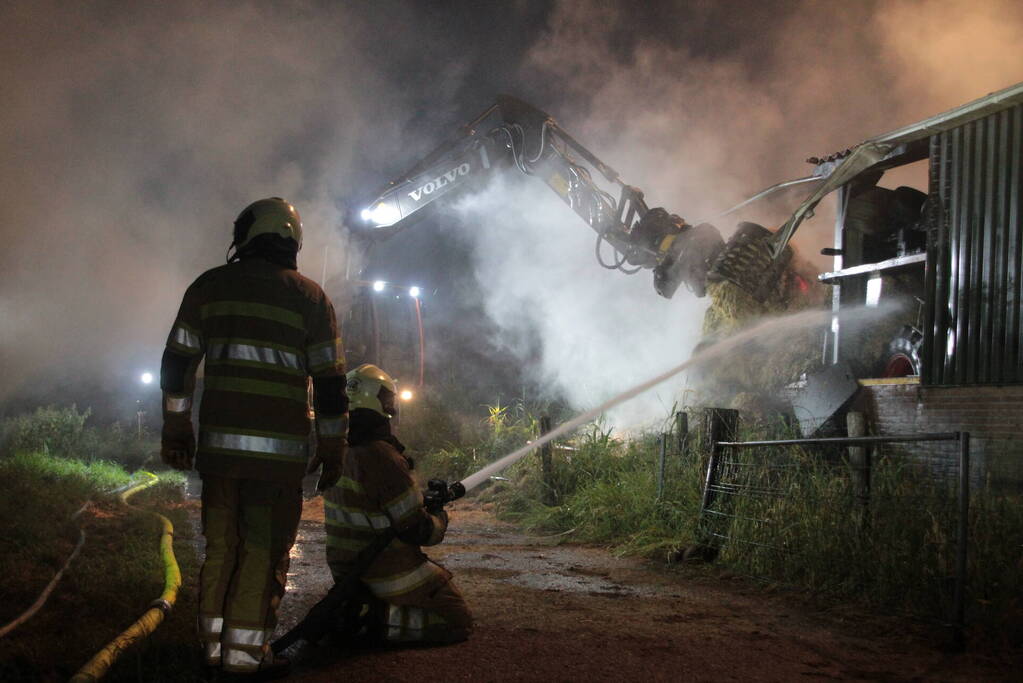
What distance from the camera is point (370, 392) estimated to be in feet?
12.0

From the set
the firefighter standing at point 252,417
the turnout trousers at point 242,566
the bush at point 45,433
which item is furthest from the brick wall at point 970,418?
the bush at point 45,433

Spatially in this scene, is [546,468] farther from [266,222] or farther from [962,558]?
[266,222]

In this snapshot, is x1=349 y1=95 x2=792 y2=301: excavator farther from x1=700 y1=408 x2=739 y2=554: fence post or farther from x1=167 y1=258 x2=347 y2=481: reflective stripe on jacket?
x1=167 y1=258 x2=347 y2=481: reflective stripe on jacket

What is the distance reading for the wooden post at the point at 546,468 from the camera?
869cm

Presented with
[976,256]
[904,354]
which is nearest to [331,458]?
[976,256]

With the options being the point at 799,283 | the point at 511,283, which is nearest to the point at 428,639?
the point at 799,283

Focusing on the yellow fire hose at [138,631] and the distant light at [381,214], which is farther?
the distant light at [381,214]

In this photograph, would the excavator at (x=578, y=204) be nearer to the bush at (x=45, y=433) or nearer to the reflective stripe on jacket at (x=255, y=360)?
the reflective stripe on jacket at (x=255, y=360)

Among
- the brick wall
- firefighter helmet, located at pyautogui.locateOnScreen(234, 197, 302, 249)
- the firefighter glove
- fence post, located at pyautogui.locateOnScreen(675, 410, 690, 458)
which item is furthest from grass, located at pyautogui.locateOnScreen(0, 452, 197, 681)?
the brick wall

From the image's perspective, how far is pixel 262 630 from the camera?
2.83m

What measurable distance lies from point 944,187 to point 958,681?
4756 mm

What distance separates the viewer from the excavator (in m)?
7.73

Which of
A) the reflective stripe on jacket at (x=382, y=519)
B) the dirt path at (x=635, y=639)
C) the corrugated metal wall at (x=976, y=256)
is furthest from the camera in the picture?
the corrugated metal wall at (x=976, y=256)

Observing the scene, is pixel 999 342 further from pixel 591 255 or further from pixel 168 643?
pixel 591 255
